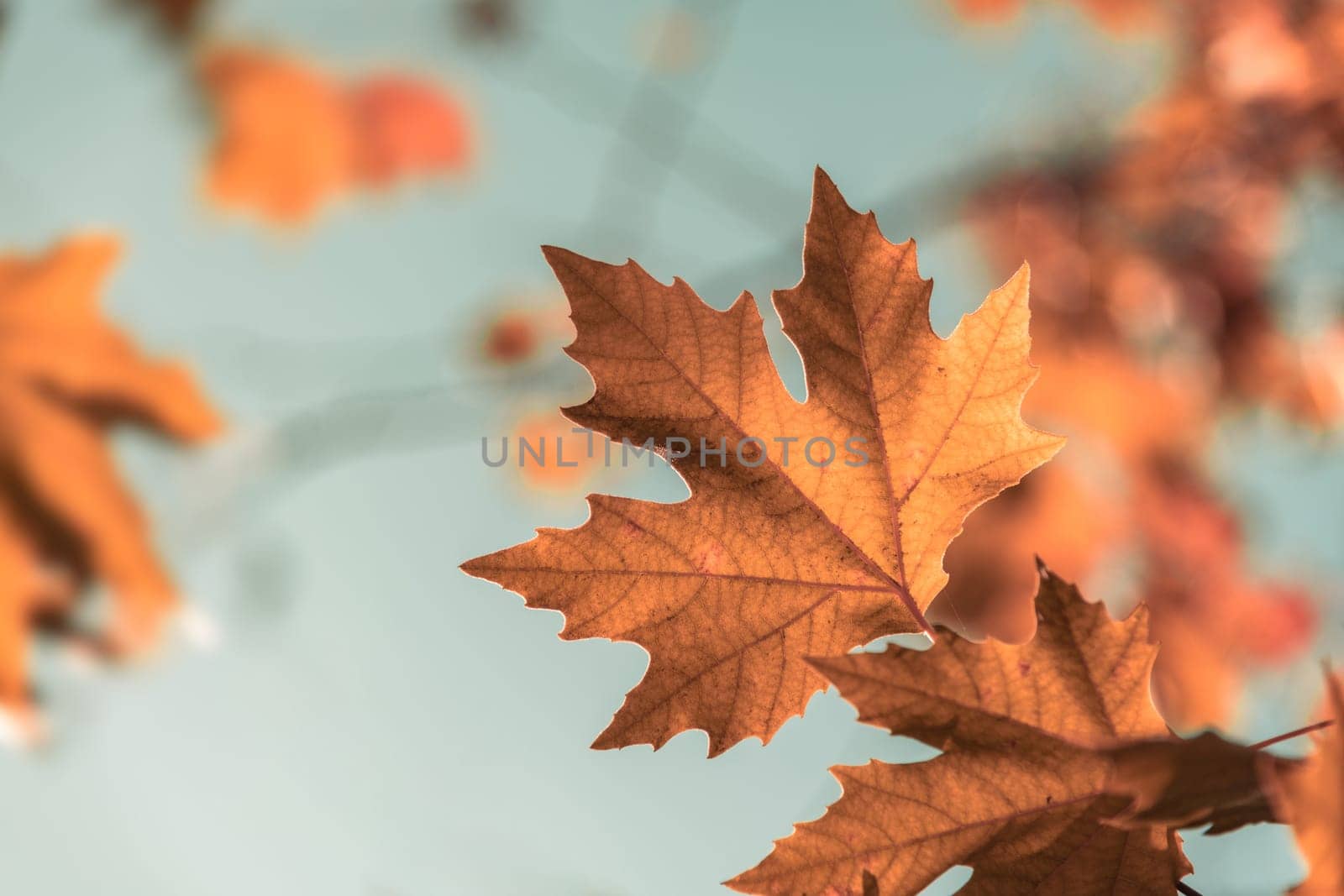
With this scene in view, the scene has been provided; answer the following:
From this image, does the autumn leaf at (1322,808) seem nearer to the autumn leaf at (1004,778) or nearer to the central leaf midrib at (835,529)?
the autumn leaf at (1004,778)

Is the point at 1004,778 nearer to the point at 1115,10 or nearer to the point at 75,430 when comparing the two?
the point at 75,430

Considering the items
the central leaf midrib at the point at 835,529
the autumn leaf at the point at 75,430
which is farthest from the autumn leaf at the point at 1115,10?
the central leaf midrib at the point at 835,529

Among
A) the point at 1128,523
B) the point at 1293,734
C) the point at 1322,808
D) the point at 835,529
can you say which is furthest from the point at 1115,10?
the point at 1322,808

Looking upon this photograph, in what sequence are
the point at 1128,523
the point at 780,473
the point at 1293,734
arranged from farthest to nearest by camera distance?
the point at 1128,523
the point at 780,473
the point at 1293,734

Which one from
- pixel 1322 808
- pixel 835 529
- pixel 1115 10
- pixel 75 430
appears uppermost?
pixel 1115 10

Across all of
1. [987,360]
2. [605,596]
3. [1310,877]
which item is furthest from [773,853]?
[987,360]

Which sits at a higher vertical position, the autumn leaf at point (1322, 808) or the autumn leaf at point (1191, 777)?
the autumn leaf at point (1191, 777)

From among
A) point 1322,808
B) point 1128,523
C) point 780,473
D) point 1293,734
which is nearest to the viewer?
point 1322,808
